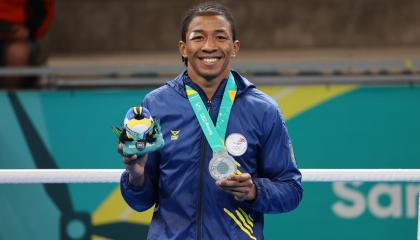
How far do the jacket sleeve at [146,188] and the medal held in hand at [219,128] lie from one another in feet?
0.66

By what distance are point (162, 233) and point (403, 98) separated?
3.04 metres

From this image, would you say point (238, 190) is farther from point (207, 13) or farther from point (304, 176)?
point (304, 176)

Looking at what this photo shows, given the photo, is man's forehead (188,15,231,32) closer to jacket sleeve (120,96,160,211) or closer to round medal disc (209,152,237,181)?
jacket sleeve (120,96,160,211)

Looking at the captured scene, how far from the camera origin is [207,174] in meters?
2.78

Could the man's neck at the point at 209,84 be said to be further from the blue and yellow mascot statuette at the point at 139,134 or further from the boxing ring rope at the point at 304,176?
the boxing ring rope at the point at 304,176

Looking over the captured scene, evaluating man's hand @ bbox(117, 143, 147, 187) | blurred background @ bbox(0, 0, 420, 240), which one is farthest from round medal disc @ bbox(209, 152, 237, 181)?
blurred background @ bbox(0, 0, 420, 240)

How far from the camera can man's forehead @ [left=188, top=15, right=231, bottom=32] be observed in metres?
2.87

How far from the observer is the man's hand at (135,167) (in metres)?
2.65

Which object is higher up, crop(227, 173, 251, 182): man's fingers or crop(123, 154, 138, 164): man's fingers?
crop(123, 154, 138, 164): man's fingers

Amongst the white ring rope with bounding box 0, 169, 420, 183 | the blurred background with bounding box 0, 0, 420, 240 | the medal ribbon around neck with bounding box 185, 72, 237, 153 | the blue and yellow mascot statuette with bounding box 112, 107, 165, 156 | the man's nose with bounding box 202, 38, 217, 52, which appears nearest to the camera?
the blue and yellow mascot statuette with bounding box 112, 107, 165, 156

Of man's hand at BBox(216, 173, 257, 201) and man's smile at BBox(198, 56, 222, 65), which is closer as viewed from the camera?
man's hand at BBox(216, 173, 257, 201)

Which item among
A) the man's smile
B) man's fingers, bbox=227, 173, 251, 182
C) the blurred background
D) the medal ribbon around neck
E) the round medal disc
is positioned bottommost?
the blurred background

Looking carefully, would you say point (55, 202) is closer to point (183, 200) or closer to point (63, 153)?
point (63, 153)

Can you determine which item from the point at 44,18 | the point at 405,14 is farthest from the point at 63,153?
the point at 405,14
